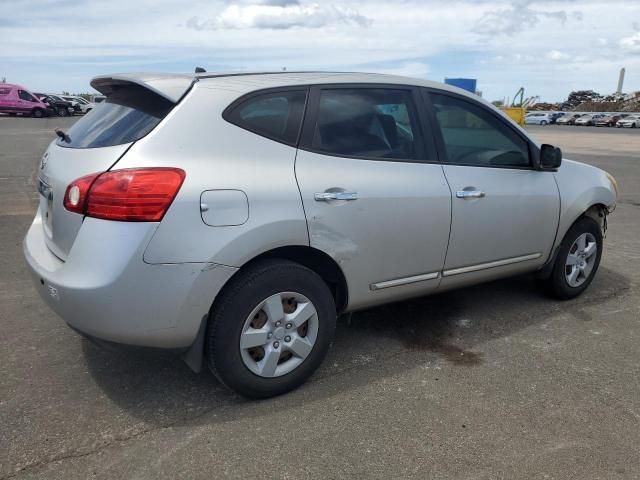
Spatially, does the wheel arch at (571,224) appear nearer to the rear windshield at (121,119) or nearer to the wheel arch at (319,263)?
the wheel arch at (319,263)

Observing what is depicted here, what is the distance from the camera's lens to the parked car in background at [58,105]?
37625 mm

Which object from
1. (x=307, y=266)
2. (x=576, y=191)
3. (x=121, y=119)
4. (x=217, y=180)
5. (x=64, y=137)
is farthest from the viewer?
(x=576, y=191)

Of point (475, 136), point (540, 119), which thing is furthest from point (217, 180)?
point (540, 119)

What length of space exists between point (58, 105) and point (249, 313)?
40408 mm

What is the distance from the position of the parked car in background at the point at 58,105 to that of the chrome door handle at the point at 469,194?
1538 inches

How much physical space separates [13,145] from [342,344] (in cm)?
1653

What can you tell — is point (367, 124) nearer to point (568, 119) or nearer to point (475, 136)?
point (475, 136)

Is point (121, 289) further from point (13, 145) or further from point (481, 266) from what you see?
point (13, 145)

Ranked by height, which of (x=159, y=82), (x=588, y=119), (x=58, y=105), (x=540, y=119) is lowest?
(x=540, y=119)

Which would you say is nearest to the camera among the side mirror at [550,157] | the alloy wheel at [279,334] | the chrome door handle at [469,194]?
the alloy wheel at [279,334]

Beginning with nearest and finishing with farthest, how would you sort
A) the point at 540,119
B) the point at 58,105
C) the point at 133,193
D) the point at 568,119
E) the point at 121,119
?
the point at 133,193 → the point at 121,119 → the point at 58,105 → the point at 568,119 → the point at 540,119

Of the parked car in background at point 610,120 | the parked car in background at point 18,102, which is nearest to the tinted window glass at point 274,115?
the parked car in background at point 18,102

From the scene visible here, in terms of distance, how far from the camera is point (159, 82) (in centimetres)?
287

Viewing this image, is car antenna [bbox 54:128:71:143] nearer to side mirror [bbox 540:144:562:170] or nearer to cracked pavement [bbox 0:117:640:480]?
cracked pavement [bbox 0:117:640:480]
